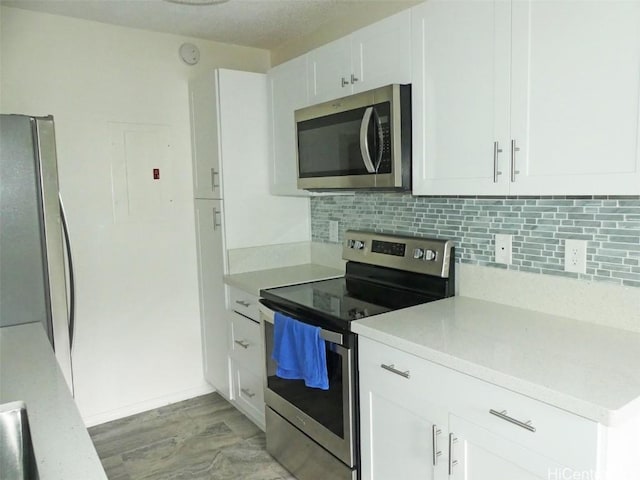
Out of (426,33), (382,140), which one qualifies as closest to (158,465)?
(382,140)

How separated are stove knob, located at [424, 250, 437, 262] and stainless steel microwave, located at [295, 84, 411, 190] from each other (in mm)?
347

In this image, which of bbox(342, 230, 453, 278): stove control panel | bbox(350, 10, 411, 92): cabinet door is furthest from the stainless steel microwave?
bbox(342, 230, 453, 278): stove control panel

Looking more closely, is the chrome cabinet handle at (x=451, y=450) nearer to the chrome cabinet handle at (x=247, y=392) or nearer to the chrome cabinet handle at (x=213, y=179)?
the chrome cabinet handle at (x=247, y=392)

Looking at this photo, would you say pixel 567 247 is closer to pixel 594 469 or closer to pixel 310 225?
pixel 594 469

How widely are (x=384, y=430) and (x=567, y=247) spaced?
916 mm

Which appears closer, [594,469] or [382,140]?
[594,469]

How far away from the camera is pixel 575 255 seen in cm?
170

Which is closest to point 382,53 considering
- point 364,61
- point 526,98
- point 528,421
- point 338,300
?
point 364,61

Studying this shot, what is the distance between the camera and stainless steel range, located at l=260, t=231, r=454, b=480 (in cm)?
186

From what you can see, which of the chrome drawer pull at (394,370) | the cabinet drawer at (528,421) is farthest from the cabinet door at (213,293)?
the cabinet drawer at (528,421)

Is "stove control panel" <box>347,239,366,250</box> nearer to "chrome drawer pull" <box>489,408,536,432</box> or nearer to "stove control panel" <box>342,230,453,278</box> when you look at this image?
"stove control panel" <box>342,230,453,278</box>

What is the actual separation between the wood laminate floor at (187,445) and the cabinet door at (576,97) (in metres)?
1.82

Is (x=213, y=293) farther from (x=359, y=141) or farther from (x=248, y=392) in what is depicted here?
(x=359, y=141)

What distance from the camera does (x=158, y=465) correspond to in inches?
97.7
